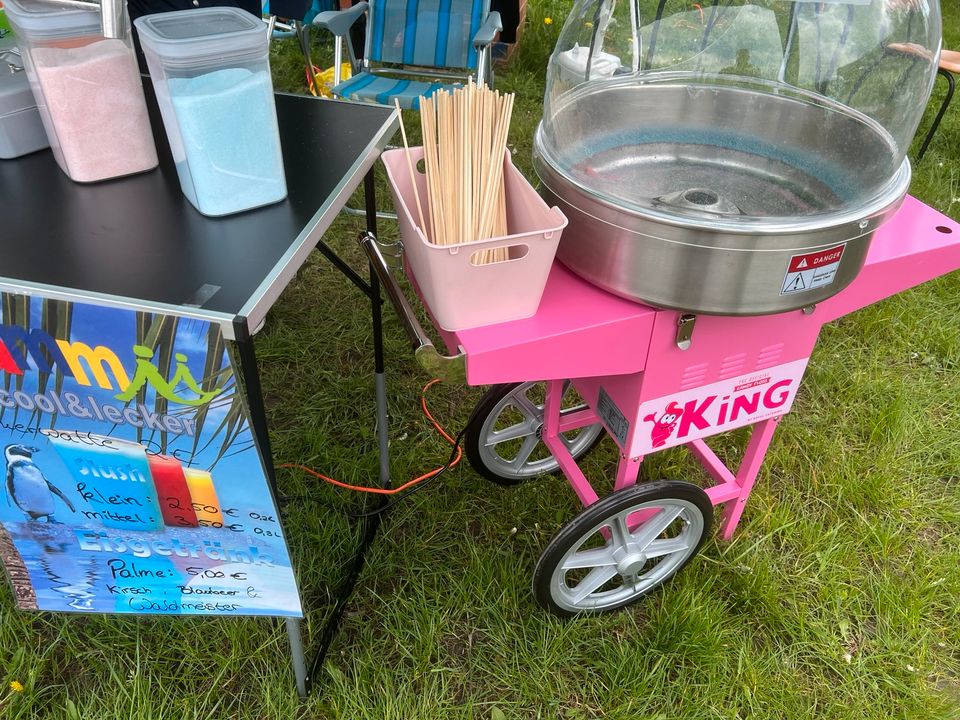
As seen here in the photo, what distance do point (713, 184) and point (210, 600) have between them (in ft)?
3.99

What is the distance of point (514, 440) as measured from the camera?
223 cm

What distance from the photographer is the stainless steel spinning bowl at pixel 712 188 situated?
112 cm

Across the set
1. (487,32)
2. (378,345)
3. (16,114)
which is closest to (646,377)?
(378,345)

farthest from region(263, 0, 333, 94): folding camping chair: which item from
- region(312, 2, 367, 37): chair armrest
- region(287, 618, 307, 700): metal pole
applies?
region(287, 618, 307, 700): metal pole

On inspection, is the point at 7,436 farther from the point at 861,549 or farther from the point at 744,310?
the point at 861,549

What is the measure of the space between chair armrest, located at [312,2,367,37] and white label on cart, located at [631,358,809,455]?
2.31 meters

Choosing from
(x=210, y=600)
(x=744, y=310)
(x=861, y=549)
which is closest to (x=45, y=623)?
(x=210, y=600)

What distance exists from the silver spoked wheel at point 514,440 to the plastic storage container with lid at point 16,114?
1098 millimetres

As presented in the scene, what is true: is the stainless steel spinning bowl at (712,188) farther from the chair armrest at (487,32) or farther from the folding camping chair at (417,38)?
the folding camping chair at (417,38)

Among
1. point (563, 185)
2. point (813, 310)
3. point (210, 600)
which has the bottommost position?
point (210, 600)

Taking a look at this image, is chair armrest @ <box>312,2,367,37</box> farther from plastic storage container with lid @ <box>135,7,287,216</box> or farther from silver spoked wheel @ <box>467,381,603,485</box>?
plastic storage container with lid @ <box>135,7,287,216</box>

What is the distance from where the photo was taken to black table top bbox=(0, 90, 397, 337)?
102 centimetres

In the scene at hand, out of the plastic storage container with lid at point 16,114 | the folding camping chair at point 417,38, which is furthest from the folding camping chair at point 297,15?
the plastic storage container with lid at point 16,114

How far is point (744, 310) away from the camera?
1.18 m
